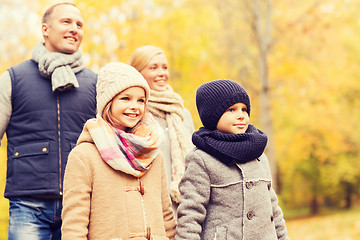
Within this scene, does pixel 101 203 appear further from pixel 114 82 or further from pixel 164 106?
pixel 164 106

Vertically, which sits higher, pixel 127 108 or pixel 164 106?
pixel 164 106

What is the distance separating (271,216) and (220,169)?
48 centimetres

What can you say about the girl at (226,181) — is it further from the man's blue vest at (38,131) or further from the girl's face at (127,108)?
the man's blue vest at (38,131)

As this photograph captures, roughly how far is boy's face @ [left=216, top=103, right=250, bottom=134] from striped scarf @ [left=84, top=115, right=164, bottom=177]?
54 centimetres

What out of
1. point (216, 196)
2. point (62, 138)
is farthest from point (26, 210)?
point (216, 196)

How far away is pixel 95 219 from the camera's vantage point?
2658 mm

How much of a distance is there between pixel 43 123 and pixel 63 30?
79 cm

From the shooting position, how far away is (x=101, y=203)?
8.76 ft

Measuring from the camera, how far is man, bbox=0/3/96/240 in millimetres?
3213

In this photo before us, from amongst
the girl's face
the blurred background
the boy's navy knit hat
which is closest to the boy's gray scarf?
the girl's face

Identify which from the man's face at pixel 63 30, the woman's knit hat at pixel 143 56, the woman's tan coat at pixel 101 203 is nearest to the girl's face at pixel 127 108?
the woman's tan coat at pixel 101 203

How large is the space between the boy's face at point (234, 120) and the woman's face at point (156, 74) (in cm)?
118

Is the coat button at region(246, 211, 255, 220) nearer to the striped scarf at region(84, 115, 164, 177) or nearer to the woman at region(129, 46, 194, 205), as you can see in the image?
the striped scarf at region(84, 115, 164, 177)

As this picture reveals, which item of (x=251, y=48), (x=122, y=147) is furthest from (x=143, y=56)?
(x=251, y=48)
